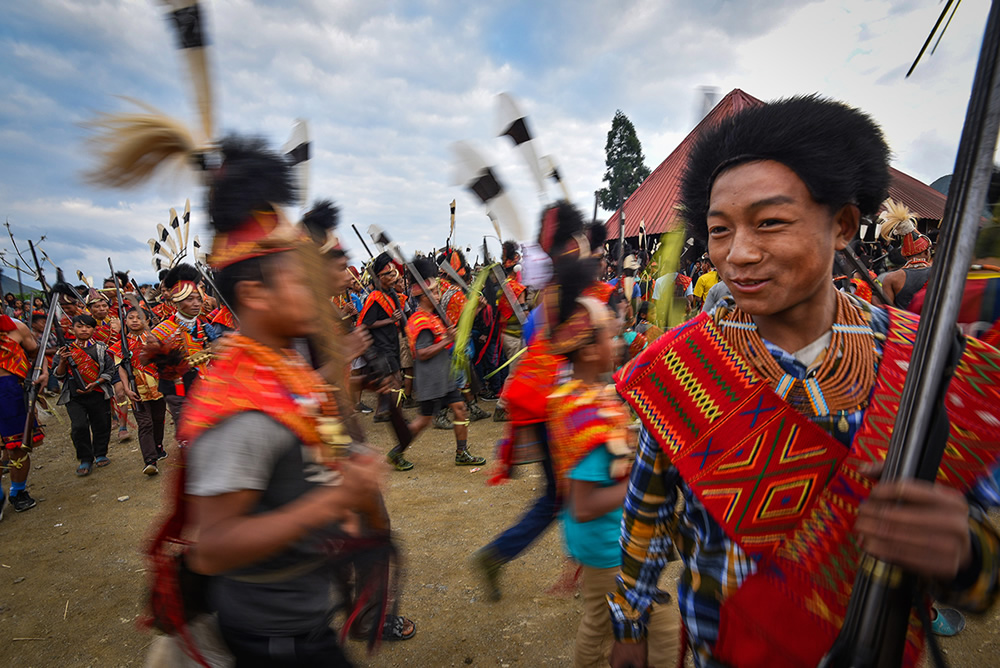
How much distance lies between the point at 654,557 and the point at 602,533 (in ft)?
2.52

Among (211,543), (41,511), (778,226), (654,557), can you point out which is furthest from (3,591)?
(778,226)

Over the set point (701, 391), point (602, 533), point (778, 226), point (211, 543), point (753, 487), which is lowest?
point (602, 533)

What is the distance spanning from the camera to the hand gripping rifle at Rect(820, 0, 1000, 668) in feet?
2.28

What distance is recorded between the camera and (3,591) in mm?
4039

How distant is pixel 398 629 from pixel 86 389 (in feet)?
18.8

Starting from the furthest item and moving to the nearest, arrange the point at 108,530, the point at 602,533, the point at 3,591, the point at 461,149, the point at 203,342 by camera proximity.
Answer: the point at 203,342, the point at 108,530, the point at 3,591, the point at 461,149, the point at 602,533

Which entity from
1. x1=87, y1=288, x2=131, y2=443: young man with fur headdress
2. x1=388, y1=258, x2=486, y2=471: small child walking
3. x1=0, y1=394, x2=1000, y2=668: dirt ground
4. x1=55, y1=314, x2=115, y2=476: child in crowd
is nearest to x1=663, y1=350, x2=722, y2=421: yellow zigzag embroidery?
x1=0, y1=394, x2=1000, y2=668: dirt ground

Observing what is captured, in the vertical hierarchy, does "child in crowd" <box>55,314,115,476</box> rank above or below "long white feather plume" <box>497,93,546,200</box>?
below

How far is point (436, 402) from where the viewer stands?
5.72 metres

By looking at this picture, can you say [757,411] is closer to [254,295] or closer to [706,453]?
[706,453]

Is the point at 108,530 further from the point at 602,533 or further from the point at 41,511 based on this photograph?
the point at 602,533

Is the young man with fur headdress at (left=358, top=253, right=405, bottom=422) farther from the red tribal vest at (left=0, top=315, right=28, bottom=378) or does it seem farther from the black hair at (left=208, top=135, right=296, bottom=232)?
the black hair at (left=208, top=135, right=296, bottom=232)

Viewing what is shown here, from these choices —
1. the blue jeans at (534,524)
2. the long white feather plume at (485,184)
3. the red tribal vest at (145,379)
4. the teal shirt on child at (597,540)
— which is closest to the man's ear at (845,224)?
the teal shirt on child at (597,540)

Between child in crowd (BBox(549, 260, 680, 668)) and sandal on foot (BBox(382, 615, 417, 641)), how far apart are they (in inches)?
49.4
